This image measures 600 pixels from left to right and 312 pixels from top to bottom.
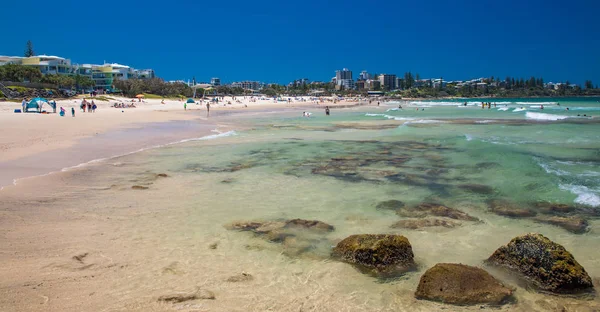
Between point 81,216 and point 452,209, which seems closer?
point 81,216

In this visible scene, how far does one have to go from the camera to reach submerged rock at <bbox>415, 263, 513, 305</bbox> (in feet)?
15.2

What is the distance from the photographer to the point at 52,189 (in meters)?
9.68

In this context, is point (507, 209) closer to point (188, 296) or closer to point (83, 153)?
point (188, 296)

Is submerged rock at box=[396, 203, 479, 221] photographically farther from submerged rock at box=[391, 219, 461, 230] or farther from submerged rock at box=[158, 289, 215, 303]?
submerged rock at box=[158, 289, 215, 303]

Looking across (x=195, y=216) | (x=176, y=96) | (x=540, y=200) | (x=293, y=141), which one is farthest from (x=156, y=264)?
(x=176, y=96)

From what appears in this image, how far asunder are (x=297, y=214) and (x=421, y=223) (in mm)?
2295

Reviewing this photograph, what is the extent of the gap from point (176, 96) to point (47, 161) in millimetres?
85130

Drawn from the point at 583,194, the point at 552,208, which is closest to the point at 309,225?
the point at 552,208

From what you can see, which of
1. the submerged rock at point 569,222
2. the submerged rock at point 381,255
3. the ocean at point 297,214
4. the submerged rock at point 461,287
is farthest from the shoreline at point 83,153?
the submerged rock at point 569,222

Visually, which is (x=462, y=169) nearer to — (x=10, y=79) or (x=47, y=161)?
(x=47, y=161)

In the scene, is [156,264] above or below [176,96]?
below

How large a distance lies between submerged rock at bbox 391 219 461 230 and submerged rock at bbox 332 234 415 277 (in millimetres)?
1634

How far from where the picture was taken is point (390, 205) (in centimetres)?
886

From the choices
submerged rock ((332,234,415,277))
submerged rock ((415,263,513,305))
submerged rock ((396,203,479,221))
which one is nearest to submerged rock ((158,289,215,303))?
submerged rock ((332,234,415,277))
